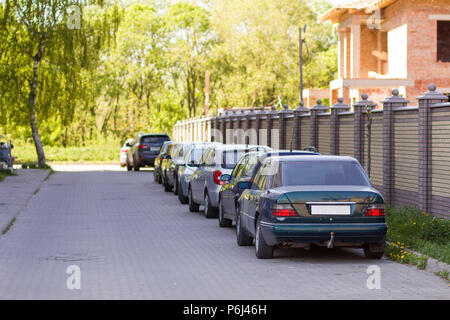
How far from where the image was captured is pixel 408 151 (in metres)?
17.6

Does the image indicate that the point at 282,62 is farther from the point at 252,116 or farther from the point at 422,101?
the point at 422,101

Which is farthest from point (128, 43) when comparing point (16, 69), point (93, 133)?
point (16, 69)

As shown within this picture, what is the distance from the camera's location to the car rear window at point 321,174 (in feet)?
39.7

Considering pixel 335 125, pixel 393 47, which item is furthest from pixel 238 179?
pixel 393 47

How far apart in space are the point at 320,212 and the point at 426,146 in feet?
17.8

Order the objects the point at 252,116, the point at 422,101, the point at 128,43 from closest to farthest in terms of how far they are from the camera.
Answer: the point at 422,101 → the point at 252,116 → the point at 128,43

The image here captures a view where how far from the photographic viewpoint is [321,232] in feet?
37.8

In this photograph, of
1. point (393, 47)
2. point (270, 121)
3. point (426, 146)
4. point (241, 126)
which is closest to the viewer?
point (426, 146)

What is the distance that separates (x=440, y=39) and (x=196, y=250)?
26472mm

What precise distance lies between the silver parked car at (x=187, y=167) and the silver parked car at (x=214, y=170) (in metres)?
2.24

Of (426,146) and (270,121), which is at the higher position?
(270,121)

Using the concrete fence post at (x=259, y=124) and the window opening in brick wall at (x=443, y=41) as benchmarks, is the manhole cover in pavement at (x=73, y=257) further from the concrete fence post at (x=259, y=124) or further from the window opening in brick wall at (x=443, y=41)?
the window opening in brick wall at (x=443, y=41)

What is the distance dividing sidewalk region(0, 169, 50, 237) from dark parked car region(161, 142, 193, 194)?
4087 millimetres

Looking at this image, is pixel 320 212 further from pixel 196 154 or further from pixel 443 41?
pixel 443 41
